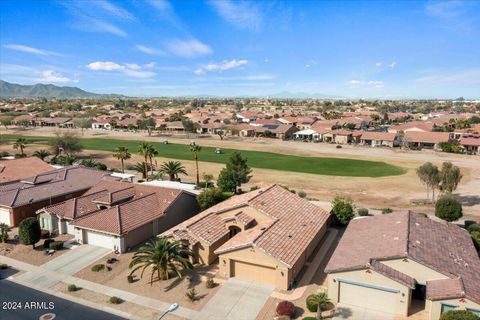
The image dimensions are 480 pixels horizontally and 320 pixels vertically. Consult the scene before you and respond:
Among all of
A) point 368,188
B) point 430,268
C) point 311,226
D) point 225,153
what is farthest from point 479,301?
point 225,153

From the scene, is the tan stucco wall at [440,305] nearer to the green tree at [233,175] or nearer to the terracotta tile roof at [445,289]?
the terracotta tile roof at [445,289]

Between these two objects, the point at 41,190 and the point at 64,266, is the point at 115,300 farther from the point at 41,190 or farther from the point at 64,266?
the point at 41,190

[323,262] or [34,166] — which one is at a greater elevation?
[34,166]

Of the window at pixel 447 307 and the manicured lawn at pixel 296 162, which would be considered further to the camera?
the manicured lawn at pixel 296 162

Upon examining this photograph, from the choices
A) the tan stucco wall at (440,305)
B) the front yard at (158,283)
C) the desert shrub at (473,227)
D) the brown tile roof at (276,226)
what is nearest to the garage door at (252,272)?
the brown tile roof at (276,226)

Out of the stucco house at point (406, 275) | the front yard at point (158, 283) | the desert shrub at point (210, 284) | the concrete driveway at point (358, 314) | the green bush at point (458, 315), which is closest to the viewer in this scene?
the green bush at point (458, 315)

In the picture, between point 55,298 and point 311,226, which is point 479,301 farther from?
point 55,298

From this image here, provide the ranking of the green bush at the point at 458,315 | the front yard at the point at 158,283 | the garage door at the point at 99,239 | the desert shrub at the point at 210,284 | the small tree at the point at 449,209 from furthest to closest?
the small tree at the point at 449,209 < the garage door at the point at 99,239 < the desert shrub at the point at 210,284 < the front yard at the point at 158,283 < the green bush at the point at 458,315
